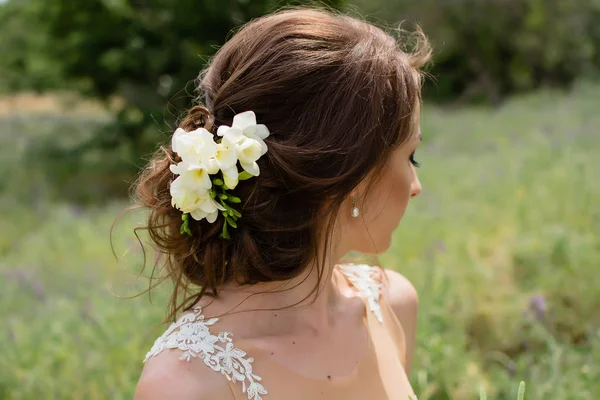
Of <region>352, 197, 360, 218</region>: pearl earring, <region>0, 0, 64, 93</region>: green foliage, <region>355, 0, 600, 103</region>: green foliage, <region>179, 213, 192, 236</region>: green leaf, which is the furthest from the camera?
<region>355, 0, 600, 103</region>: green foliage

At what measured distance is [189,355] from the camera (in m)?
1.27

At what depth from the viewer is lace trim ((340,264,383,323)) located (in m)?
1.73

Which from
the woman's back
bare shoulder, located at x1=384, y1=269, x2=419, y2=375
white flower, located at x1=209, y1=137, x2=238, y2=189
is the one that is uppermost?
white flower, located at x1=209, y1=137, x2=238, y2=189

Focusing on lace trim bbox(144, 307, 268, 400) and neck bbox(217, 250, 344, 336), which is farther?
neck bbox(217, 250, 344, 336)

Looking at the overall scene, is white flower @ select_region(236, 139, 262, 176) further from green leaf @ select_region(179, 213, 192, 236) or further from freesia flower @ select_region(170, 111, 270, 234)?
green leaf @ select_region(179, 213, 192, 236)

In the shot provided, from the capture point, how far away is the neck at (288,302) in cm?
143

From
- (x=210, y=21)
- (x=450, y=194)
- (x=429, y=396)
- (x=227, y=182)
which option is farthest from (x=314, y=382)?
(x=210, y=21)

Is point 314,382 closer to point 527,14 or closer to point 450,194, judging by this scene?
point 450,194

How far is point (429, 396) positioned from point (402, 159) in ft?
3.62

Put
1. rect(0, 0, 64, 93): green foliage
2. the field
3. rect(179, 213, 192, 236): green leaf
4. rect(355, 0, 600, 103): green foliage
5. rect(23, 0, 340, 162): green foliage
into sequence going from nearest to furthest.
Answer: rect(179, 213, 192, 236): green leaf → the field → rect(23, 0, 340, 162): green foliage → rect(0, 0, 64, 93): green foliage → rect(355, 0, 600, 103): green foliage

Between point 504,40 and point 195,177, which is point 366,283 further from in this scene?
point 504,40

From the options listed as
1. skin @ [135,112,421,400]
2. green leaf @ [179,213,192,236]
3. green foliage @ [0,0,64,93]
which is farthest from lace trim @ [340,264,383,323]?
green foliage @ [0,0,64,93]

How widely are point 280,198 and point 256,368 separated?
37cm

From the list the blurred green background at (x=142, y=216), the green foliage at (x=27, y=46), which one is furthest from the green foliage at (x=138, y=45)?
the green foliage at (x=27, y=46)
